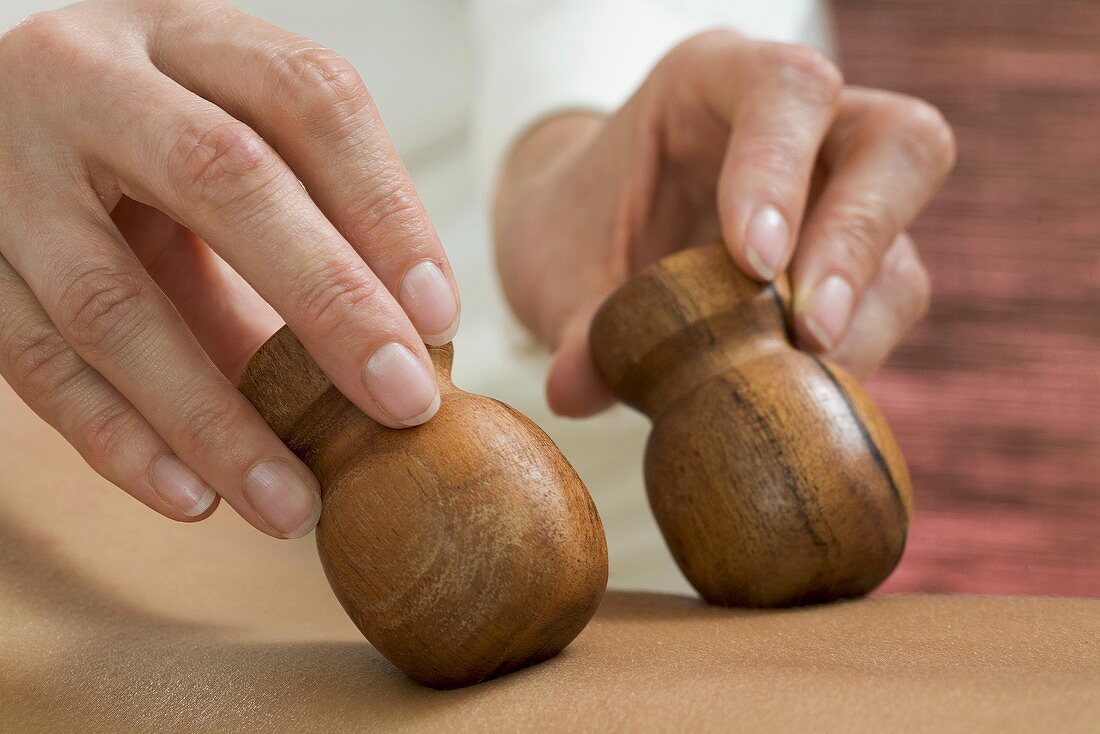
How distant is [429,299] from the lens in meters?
0.48

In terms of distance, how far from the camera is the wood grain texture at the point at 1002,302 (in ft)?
4.17

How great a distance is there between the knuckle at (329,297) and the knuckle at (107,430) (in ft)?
0.39

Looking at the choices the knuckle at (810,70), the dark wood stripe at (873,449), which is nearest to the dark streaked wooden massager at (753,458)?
the dark wood stripe at (873,449)

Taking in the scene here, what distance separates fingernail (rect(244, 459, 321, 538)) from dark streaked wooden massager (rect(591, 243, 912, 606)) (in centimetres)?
17

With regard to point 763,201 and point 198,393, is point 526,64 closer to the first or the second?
point 763,201

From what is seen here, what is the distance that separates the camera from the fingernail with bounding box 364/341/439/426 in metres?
0.44

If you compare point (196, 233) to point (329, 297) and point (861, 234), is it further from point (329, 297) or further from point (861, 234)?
point (861, 234)

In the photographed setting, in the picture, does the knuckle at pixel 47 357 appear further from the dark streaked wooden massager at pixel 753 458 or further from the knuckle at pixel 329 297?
the dark streaked wooden massager at pixel 753 458

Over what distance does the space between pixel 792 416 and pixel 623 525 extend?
73 centimetres

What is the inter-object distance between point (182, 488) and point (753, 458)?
252 mm

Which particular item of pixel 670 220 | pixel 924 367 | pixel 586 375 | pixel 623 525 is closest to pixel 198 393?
pixel 586 375

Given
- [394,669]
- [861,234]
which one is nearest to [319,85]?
[394,669]

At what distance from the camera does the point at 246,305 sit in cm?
67

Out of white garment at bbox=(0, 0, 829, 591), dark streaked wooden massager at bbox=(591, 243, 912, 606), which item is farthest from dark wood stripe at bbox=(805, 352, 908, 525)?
white garment at bbox=(0, 0, 829, 591)
